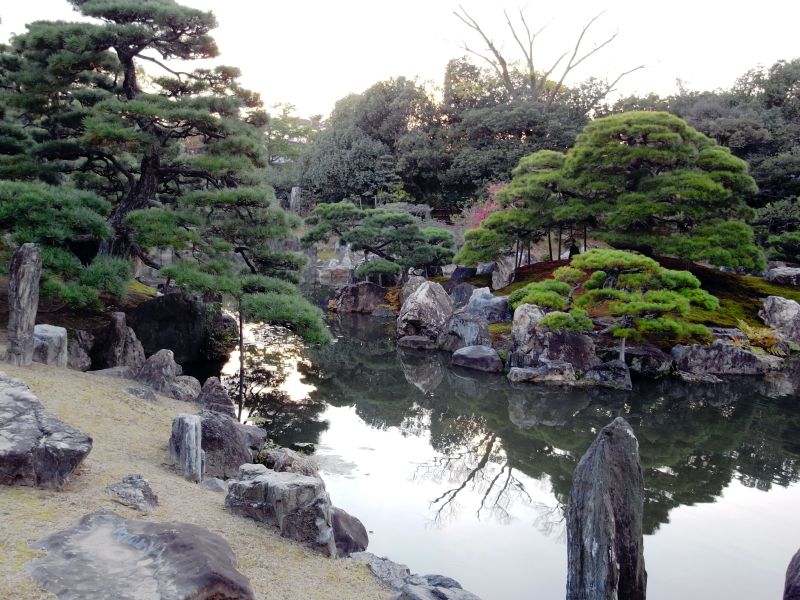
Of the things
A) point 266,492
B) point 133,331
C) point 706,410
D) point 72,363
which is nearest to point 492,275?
point 706,410

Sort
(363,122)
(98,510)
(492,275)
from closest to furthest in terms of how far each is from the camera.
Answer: (98,510)
(492,275)
(363,122)

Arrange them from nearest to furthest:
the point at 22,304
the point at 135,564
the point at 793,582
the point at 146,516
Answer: the point at 793,582 < the point at 135,564 < the point at 146,516 < the point at 22,304

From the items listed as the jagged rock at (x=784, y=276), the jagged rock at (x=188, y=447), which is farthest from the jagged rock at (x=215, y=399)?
the jagged rock at (x=784, y=276)

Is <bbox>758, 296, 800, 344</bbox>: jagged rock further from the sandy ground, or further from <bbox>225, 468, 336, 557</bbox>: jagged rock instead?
the sandy ground

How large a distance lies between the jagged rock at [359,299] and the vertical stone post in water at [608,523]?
16.5 meters

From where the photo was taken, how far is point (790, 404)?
11109 millimetres

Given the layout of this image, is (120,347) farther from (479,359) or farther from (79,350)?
(479,359)

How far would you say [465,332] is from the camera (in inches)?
578

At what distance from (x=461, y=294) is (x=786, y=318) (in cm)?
837

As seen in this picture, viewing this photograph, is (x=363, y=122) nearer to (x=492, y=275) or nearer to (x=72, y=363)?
(x=492, y=275)

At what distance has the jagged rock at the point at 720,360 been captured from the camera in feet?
42.8

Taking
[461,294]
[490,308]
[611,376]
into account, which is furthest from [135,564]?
[461,294]

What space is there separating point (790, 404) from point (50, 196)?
40.9 feet

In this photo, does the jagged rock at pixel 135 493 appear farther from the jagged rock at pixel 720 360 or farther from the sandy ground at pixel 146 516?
the jagged rock at pixel 720 360
